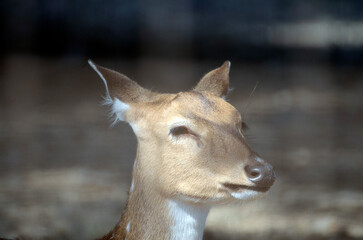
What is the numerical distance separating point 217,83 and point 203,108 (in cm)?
35

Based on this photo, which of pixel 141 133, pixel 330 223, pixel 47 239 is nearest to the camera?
pixel 141 133

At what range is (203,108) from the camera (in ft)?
9.70

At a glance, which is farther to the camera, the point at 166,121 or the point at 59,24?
the point at 59,24

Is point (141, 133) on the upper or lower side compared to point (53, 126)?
upper

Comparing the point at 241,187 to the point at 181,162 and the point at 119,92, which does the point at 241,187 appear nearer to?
the point at 181,162

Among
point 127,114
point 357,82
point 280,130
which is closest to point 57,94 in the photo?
point 280,130

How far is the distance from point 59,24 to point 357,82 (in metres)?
3.75

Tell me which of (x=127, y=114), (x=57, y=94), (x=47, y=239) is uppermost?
A: (x=127, y=114)

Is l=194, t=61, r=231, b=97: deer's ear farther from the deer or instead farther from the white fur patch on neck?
the white fur patch on neck

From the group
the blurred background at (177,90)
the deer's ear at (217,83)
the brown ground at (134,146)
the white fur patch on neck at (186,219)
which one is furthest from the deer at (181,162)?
the blurred background at (177,90)

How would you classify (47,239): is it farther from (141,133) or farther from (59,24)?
(59,24)

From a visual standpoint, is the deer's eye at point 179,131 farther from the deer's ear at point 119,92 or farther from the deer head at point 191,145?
the deer's ear at point 119,92

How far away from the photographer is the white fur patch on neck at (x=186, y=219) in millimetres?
2932

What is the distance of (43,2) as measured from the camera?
8.25 meters
